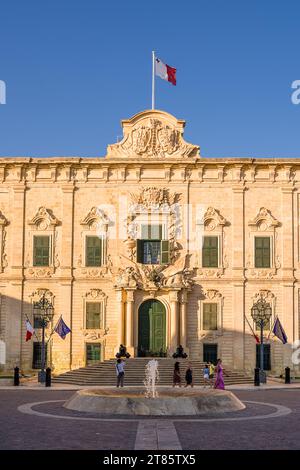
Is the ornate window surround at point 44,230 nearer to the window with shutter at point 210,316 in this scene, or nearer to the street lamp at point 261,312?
the window with shutter at point 210,316

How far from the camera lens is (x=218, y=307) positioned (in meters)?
40.1

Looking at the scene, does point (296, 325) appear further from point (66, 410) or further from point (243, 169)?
point (66, 410)

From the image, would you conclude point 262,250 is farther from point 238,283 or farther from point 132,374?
point 132,374

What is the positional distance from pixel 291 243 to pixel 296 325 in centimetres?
439

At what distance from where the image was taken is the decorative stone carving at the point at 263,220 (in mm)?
40594

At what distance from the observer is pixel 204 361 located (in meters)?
39.8

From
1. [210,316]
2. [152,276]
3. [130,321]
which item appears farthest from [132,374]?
[210,316]

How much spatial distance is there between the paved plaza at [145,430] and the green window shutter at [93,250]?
17.7 metres

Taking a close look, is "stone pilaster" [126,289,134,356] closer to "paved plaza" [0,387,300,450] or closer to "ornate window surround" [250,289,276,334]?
"ornate window surround" [250,289,276,334]

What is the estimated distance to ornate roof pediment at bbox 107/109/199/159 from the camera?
Result: 41.2 metres
